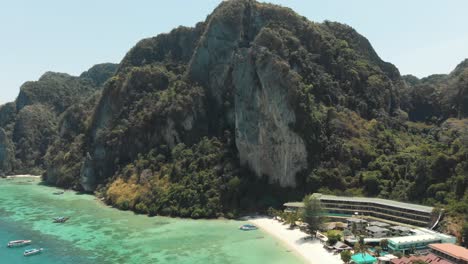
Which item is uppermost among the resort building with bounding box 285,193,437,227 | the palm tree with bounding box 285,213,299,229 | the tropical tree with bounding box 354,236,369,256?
the resort building with bounding box 285,193,437,227

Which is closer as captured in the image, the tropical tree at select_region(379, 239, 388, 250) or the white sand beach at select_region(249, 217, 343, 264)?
the tropical tree at select_region(379, 239, 388, 250)

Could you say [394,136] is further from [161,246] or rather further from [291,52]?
[161,246]

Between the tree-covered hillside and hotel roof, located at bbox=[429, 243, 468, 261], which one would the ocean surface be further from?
hotel roof, located at bbox=[429, 243, 468, 261]

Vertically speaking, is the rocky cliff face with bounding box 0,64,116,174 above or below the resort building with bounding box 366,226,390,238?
above

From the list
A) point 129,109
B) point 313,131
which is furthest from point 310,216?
point 129,109

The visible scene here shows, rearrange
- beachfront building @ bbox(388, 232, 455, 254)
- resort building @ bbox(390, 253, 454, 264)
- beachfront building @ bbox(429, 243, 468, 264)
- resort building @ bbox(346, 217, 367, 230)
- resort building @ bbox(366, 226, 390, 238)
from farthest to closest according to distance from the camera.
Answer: resort building @ bbox(346, 217, 367, 230)
resort building @ bbox(366, 226, 390, 238)
beachfront building @ bbox(388, 232, 455, 254)
resort building @ bbox(390, 253, 454, 264)
beachfront building @ bbox(429, 243, 468, 264)

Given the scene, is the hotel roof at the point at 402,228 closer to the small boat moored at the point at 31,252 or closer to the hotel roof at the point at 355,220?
the hotel roof at the point at 355,220

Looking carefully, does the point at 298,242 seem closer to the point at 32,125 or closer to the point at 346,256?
the point at 346,256

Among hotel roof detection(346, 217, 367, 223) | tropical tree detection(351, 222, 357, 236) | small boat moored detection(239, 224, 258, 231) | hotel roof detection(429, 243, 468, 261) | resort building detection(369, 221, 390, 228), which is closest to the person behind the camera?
hotel roof detection(429, 243, 468, 261)

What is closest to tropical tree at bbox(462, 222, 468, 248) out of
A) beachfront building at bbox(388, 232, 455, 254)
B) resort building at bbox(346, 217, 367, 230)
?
beachfront building at bbox(388, 232, 455, 254)
